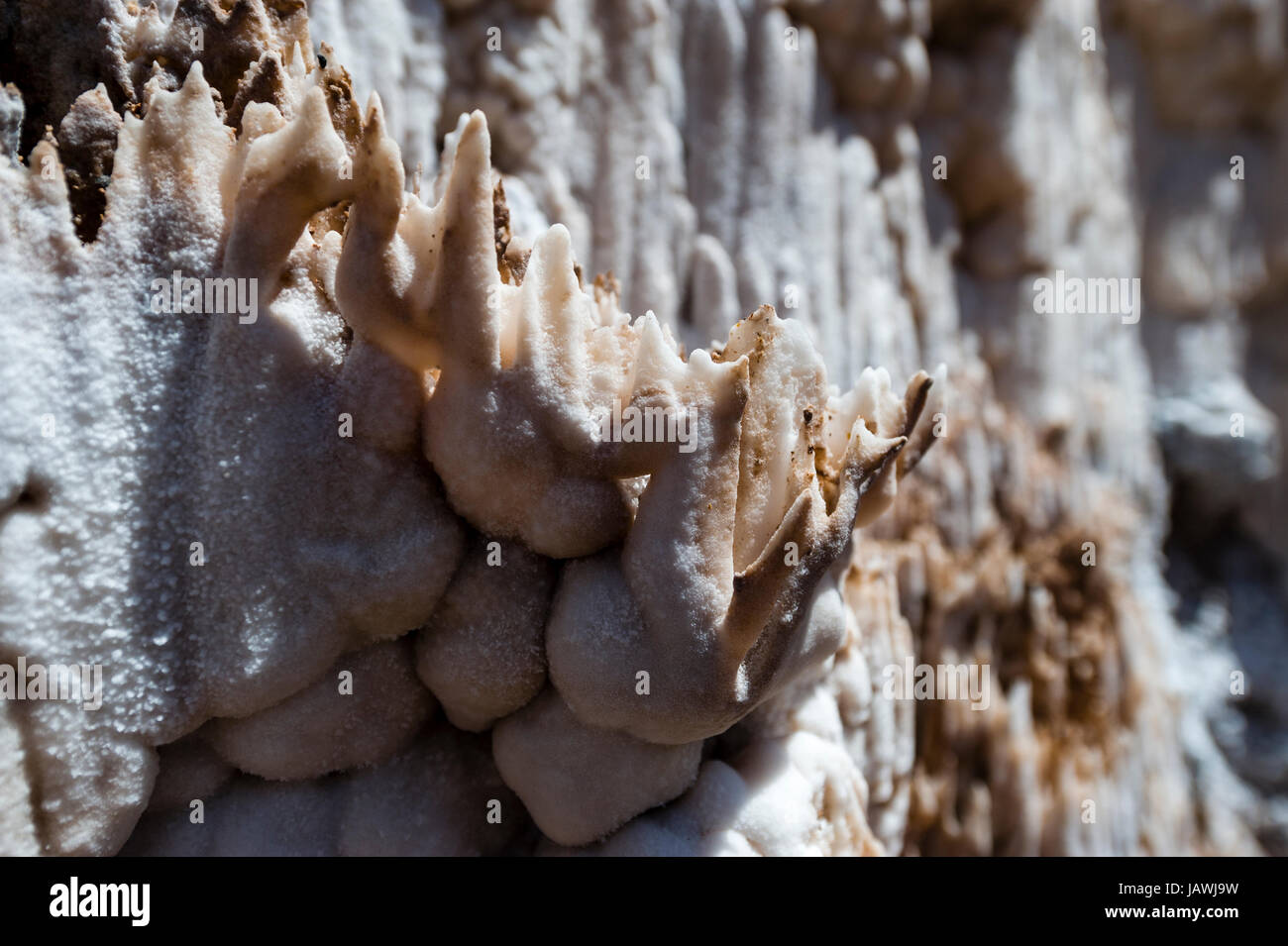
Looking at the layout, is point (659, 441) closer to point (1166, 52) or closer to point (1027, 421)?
point (1027, 421)

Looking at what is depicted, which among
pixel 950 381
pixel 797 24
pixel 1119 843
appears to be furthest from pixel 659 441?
pixel 1119 843

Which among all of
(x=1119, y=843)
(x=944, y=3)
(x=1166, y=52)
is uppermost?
(x=1166, y=52)

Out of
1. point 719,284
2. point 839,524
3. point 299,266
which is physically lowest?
point 839,524

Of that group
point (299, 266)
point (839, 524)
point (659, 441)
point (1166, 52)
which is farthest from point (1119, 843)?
point (1166, 52)

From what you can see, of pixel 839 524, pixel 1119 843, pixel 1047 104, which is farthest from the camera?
pixel 1047 104

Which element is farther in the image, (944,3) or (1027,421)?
(1027,421)

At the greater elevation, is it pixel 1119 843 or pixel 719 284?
pixel 719 284

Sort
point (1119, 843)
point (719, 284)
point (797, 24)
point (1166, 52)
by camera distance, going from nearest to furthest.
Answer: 1. point (719, 284)
2. point (797, 24)
3. point (1119, 843)
4. point (1166, 52)
